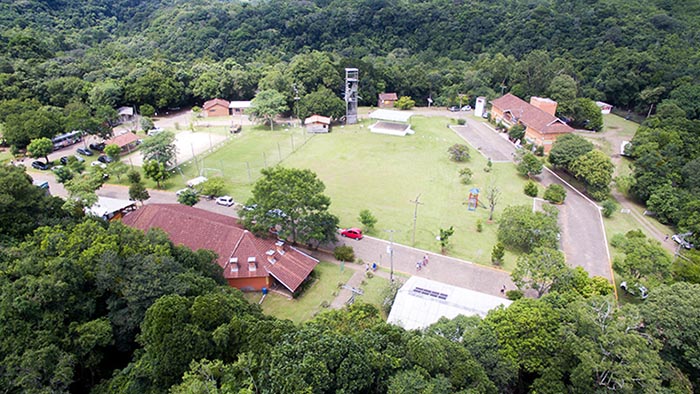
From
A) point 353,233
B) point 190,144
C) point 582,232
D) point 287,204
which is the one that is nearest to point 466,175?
point 582,232

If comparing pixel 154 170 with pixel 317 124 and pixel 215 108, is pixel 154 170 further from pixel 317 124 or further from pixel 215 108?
pixel 215 108

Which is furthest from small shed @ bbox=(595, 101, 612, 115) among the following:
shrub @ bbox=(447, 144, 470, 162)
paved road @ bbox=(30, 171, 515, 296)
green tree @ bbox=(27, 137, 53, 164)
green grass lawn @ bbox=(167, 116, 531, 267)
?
green tree @ bbox=(27, 137, 53, 164)

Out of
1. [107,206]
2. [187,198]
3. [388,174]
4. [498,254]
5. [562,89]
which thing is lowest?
[388,174]

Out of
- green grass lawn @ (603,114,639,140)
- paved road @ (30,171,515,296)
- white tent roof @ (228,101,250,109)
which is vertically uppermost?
white tent roof @ (228,101,250,109)

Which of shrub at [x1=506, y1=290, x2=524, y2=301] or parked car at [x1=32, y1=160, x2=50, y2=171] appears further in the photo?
parked car at [x1=32, y1=160, x2=50, y2=171]

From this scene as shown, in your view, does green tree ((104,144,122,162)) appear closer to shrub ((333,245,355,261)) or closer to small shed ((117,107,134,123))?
small shed ((117,107,134,123))
